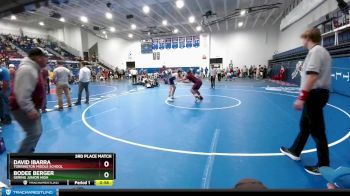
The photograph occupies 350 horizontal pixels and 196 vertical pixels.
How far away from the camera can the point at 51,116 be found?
7855 mm

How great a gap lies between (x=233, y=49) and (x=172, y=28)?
381 inches

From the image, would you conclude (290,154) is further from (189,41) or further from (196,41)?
(189,41)

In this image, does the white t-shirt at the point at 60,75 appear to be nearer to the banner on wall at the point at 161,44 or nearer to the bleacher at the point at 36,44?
the bleacher at the point at 36,44

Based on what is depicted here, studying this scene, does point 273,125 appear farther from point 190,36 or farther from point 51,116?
point 190,36

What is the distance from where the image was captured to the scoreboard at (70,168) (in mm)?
1268

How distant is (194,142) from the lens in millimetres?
4941

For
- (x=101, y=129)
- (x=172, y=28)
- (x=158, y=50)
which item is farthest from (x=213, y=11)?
(x=101, y=129)

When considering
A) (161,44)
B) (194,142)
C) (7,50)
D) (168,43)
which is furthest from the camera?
(161,44)

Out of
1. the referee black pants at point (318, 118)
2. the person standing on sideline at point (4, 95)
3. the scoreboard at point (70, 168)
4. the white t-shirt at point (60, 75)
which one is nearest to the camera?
the scoreboard at point (70, 168)

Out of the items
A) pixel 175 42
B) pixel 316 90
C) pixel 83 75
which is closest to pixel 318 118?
pixel 316 90

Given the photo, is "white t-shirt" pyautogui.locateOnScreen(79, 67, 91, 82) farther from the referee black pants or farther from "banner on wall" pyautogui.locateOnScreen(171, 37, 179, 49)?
"banner on wall" pyautogui.locateOnScreen(171, 37, 179, 49)

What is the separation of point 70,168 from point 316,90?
3.26 metres

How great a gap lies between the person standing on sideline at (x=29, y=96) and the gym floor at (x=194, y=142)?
89 cm

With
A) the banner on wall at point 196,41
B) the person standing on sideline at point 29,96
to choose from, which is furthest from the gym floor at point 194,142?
the banner on wall at point 196,41
